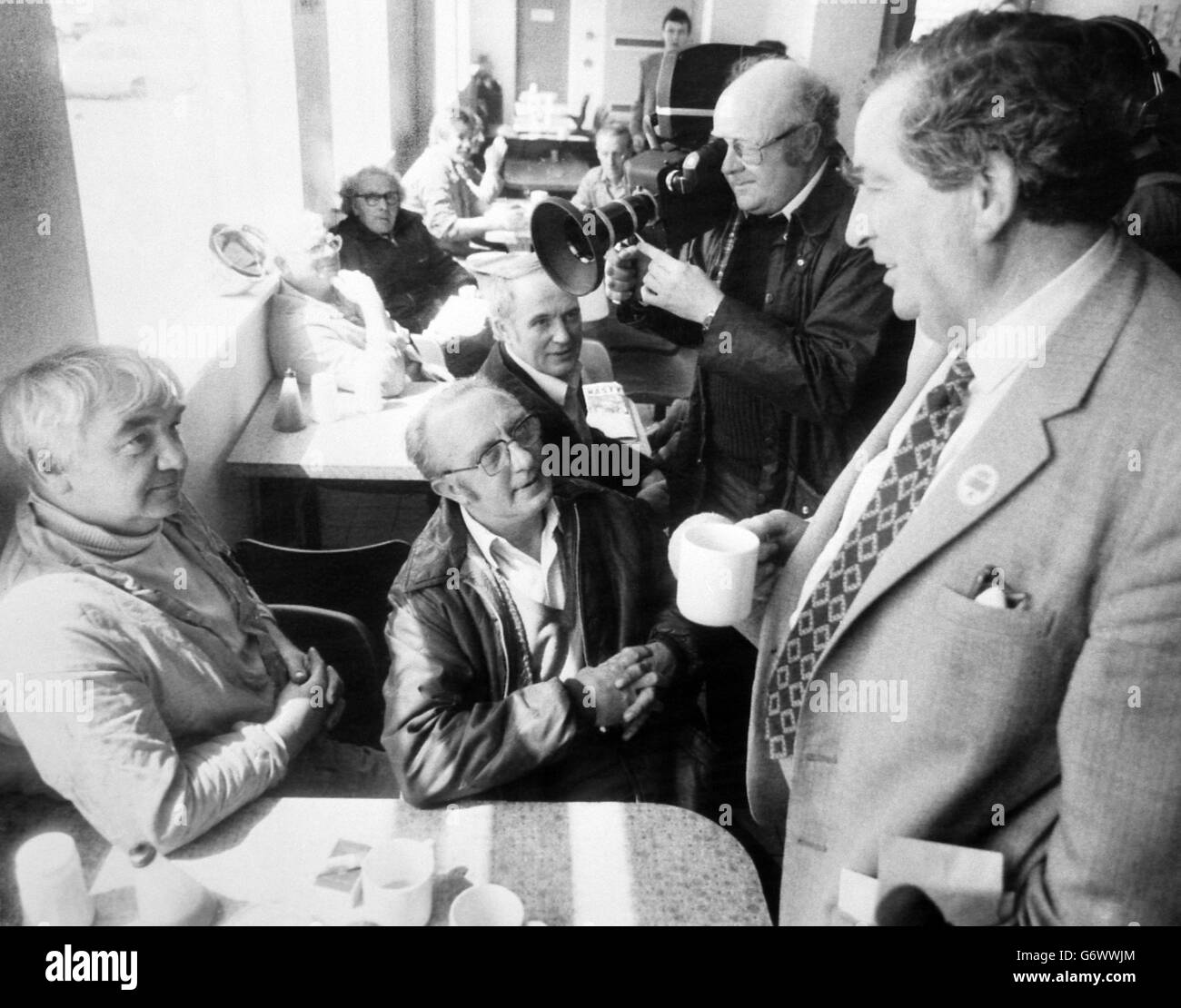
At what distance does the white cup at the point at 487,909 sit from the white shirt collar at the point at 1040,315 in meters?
0.94

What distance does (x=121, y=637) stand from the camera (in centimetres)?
145

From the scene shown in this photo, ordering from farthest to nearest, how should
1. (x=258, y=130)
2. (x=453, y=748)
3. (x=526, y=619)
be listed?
(x=258, y=130) < (x=526, y=619) < (x=453, y=748)

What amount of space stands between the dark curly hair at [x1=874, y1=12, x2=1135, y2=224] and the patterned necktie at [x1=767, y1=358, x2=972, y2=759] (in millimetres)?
273

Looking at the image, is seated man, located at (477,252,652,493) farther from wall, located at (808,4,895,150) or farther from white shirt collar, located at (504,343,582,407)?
wall, located at (808,4,895,150)

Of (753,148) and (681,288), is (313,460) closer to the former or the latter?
(681,288)

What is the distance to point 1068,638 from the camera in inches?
41.5

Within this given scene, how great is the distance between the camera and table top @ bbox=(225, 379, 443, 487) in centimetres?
291

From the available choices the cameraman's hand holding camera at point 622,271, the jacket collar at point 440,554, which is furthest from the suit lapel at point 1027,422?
the cameraman's hand holding camera at point 622,271

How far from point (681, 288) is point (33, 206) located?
1.34 m

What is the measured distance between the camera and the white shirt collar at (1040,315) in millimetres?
1099

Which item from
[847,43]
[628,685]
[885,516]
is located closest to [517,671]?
[628,685]
